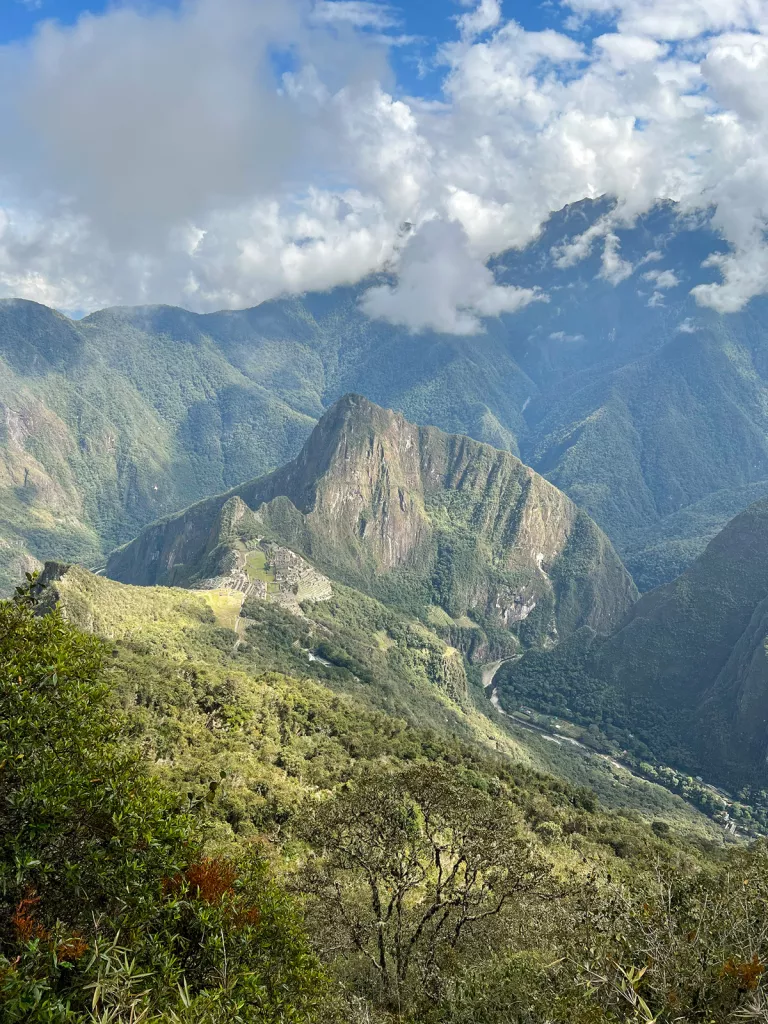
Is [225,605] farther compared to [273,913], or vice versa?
[225,605]

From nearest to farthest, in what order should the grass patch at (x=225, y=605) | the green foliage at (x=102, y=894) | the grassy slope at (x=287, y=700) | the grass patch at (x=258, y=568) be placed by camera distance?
the green foliage at (x=102, y=894), the grassy slope at (x=287, y=700), the grass patch at (x=225, y=605), the grass patch at (x=258, y=568)

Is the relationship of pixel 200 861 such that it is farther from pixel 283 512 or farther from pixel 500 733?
pixel 283 512

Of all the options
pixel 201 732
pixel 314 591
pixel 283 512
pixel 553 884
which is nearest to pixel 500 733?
pixel 314 591

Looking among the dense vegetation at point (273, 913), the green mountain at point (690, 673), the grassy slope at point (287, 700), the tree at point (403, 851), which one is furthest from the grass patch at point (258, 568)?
the tree at point (403, 851)

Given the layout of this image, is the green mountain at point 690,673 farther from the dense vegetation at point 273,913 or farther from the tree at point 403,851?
the dense vegetation at point 273,913

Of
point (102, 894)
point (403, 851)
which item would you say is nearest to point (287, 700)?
point (403, 851)

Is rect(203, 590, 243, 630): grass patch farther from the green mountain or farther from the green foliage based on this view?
the green foliage

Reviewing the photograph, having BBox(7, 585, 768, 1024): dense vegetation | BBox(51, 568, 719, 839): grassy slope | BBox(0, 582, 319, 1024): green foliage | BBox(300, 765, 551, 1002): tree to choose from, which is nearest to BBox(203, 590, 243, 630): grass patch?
BBox(51, 568, 719, 839): grassy slope

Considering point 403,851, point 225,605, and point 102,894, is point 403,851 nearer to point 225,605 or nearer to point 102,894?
point 102,894
